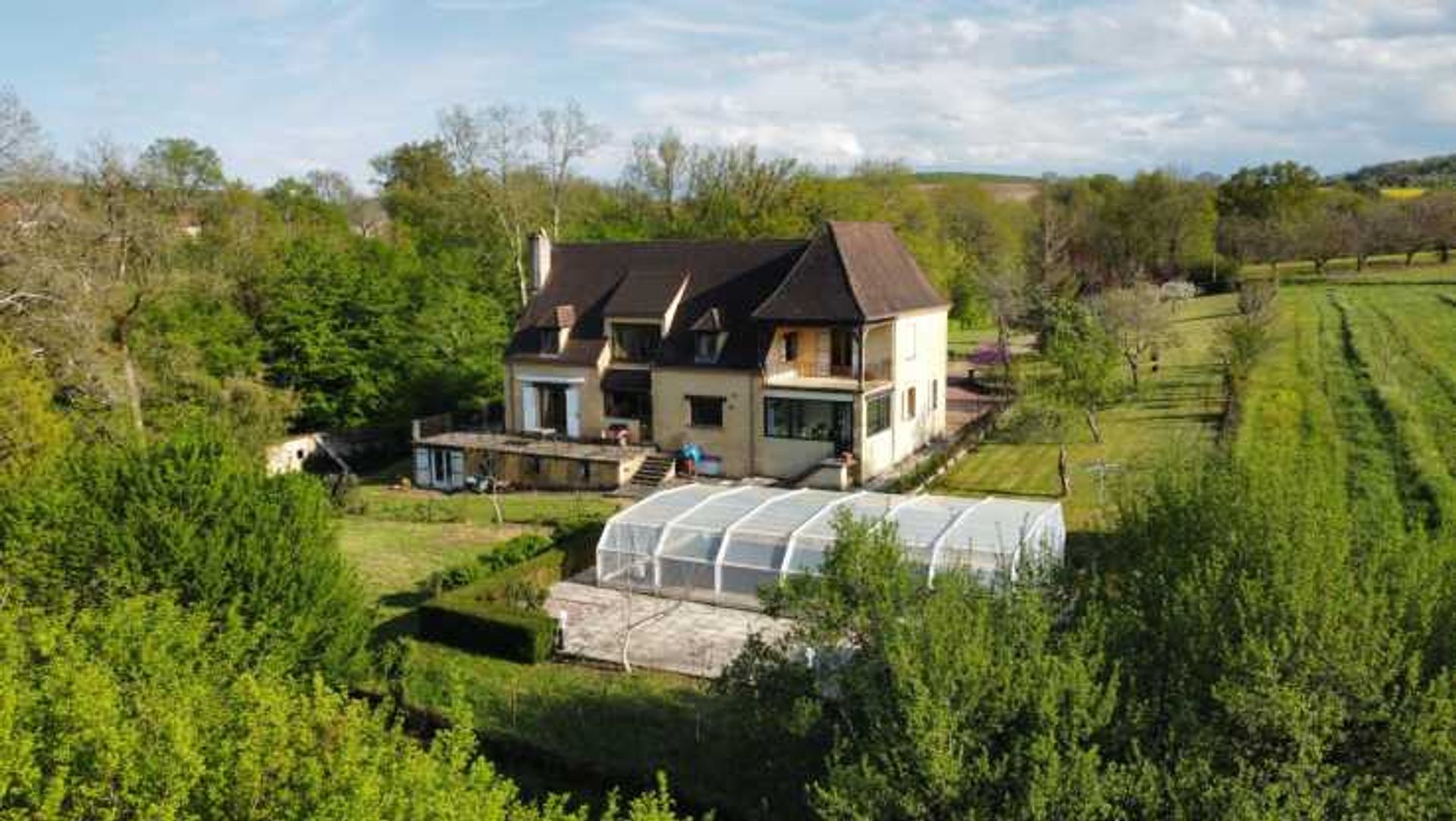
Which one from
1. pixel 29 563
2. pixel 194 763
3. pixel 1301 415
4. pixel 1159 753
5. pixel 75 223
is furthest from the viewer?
pixel 1301 415

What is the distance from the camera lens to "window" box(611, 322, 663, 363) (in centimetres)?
4347

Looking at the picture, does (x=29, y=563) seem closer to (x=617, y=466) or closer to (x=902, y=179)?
(x=617, y=466)

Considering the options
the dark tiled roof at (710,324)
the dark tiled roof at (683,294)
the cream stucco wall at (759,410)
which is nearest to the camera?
the cream stucco wall at (759,410)

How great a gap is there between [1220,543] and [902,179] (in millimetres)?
73902

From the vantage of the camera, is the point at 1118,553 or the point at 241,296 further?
the point at 241,296

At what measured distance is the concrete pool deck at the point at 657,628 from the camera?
23328mm

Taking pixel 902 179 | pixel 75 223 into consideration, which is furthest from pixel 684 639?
pixel 902 179

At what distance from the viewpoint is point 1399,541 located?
49.3ft

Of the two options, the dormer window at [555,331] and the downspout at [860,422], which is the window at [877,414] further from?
the dormer window at [555,331]

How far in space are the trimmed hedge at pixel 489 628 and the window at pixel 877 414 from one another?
1787cm

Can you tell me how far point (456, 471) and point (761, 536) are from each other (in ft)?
69.4

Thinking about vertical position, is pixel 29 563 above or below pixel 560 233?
below

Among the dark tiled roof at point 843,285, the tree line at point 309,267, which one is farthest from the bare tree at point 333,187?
the dark tiled roof at point 843,285

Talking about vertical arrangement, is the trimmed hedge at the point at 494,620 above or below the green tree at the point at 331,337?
below
